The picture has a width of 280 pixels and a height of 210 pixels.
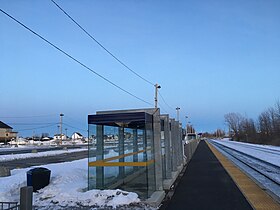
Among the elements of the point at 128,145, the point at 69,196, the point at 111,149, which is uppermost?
the point at 128,145

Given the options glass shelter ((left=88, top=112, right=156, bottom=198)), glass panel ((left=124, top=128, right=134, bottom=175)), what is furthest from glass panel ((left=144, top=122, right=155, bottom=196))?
glass panel ((left=124, top=128, right=134, bottom=175))

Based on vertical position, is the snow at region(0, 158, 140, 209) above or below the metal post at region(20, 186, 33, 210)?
below

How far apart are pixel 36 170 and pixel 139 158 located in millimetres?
4022

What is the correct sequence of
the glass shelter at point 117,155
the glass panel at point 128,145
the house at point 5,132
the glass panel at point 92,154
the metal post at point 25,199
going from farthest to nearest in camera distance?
the house at point 5,132 < the glass panel at point 128,145 < the glass panel at point 92,154 < the glass shelter at point 117,155 < the metal post at point 25,199

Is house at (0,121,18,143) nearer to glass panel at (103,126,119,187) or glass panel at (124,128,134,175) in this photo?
glass panel at (124,128,134,175)

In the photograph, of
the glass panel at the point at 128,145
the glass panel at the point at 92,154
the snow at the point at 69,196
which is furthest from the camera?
the glass panel at the point at 128,145

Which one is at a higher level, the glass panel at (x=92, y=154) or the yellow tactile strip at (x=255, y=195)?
the glass panel at (x=92, y=154)

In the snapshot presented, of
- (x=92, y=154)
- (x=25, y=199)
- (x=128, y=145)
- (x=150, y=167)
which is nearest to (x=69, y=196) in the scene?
(x=92, y=154)

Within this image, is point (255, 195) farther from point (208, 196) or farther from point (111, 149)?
point (111, 149)

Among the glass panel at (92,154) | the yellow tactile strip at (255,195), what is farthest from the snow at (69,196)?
the yellow tactile strip at (255,195)

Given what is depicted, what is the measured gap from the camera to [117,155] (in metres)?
11.6

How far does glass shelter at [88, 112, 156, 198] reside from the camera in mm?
9688

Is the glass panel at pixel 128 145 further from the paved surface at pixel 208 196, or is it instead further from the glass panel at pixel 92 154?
the glass panel at pixel 92 154

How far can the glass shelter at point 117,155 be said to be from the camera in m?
9.69
